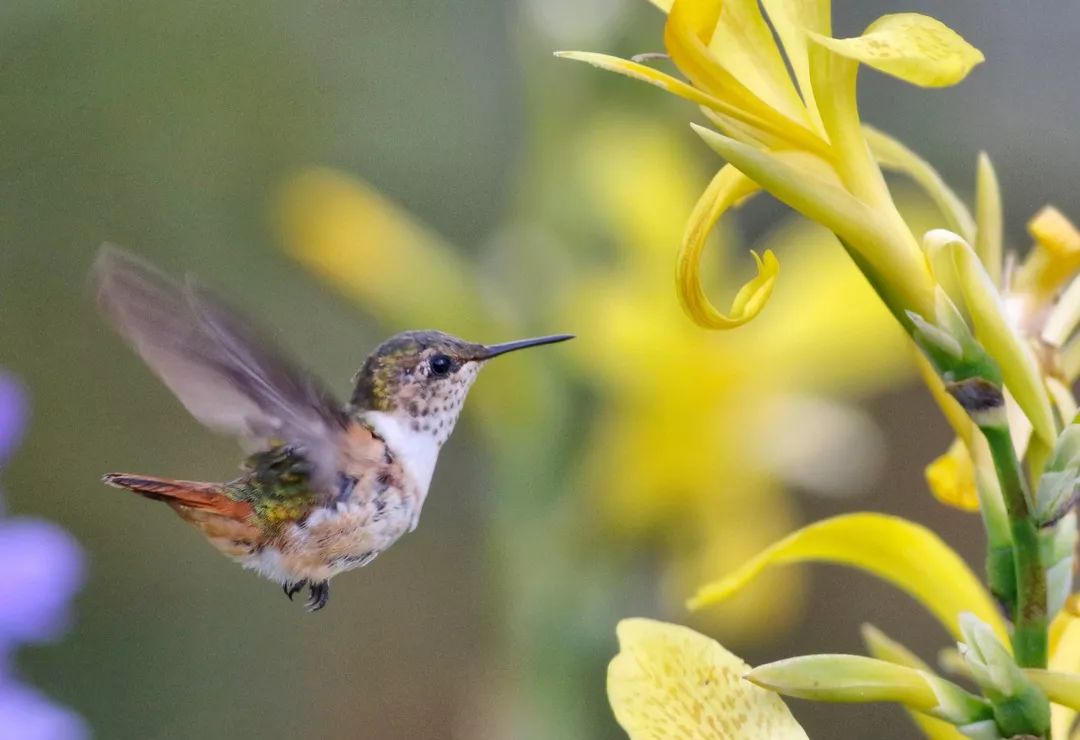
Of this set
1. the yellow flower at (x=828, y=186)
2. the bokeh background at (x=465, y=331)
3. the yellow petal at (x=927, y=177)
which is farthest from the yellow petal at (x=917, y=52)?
the bokeh background at (x=465, y=331)

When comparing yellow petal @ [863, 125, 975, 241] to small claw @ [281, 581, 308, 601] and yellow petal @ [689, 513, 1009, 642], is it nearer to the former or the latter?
yellow petal @ [689, 513, 1009, 642]

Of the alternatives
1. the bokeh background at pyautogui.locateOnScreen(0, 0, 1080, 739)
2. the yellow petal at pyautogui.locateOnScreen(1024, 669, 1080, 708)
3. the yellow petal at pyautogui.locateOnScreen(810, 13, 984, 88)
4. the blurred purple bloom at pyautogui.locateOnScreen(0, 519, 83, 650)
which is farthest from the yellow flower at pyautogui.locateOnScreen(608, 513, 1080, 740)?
the bokeh background at pyautogui.locateOnScreen(0, 0, 1080, 739)

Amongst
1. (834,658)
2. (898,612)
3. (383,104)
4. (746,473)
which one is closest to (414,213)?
(383,104)

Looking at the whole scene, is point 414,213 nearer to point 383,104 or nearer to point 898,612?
point 383,104

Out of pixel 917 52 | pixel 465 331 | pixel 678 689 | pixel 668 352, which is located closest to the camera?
pixel 917 52

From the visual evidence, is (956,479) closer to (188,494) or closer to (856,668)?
(856,668)

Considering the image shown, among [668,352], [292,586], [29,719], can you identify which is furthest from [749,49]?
[668,352]
